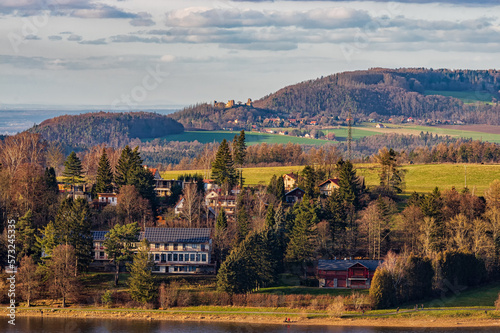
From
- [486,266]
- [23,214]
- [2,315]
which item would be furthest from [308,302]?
[23,214]

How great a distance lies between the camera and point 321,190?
284ft

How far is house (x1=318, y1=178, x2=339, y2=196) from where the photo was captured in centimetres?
8577


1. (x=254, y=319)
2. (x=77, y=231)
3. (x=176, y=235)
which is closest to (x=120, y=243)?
(x=77, y=231)

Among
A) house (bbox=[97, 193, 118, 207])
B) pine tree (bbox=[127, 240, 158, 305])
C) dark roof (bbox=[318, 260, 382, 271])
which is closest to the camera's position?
pine tree (bbox=[127, 240, 158, 305])

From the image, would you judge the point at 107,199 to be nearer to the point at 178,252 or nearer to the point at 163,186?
the point at 163,186

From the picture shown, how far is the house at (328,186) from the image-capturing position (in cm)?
8577

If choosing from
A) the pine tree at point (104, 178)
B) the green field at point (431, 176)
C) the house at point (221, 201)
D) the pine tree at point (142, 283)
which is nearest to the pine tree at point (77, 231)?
the pine tree at point (142, 283)

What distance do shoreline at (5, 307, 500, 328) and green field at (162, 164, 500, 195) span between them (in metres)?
36.1

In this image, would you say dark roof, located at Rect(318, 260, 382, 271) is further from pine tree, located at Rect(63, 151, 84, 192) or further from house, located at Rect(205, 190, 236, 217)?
pine tree, located at Rect(63, 151, 84, 192)

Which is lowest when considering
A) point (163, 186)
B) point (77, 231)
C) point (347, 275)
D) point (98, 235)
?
point (347, 275)

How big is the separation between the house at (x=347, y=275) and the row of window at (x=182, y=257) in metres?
11.1

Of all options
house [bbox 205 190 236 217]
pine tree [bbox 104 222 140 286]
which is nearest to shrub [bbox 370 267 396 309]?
pine tree [bbox 104 222 140 286]

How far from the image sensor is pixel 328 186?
86.4 meters

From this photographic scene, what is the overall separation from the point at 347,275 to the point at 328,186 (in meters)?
24.1
